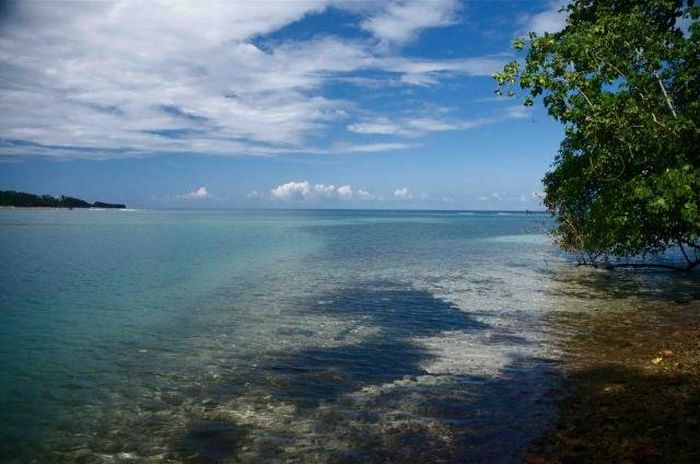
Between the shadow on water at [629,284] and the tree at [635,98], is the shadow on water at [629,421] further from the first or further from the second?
the shadow on water at [629,284]

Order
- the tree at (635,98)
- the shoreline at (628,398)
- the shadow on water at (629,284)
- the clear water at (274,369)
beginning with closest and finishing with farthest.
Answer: the shoreline at (628,398), the clear water at (274,369), the tree at (635,98), the shadow on water at (629,284)

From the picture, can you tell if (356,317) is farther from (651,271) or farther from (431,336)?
(651,271)


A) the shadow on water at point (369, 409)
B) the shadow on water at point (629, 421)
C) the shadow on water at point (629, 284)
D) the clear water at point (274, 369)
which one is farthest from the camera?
the shadow on water at point (629, 284)

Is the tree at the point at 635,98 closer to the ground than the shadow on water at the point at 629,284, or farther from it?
farther from it

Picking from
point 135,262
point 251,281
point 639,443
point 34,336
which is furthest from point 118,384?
point 135,262

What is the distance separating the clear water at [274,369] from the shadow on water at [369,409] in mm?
43

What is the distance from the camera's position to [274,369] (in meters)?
13.4

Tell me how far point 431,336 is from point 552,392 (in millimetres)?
6222

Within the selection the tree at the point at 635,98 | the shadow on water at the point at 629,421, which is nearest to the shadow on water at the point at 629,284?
the tree at the point at 635,98

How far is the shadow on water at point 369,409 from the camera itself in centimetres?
860

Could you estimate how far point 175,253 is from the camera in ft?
153

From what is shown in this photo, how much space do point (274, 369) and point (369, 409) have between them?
381 centimetres

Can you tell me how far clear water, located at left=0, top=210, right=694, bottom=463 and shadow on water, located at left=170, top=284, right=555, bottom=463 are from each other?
43mm

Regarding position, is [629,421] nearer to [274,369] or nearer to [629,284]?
[274,369]
